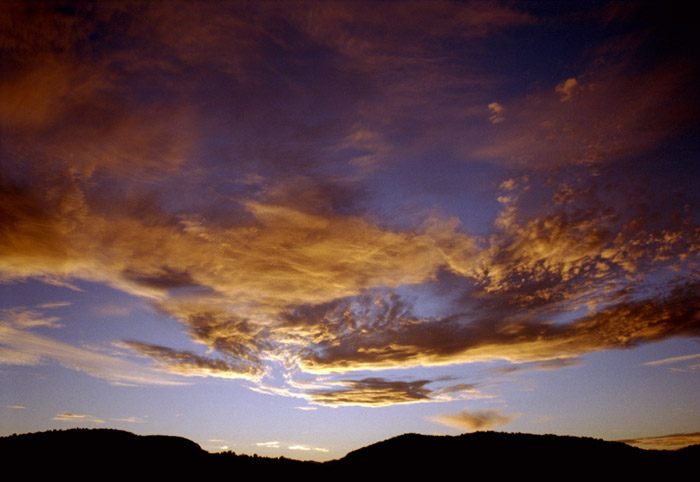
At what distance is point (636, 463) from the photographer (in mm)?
48781

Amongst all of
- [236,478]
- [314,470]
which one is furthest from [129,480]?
[314,470]

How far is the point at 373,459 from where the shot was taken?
5475 cm

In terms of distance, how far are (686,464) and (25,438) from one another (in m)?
82.2

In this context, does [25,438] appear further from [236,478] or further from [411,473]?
[411,473]

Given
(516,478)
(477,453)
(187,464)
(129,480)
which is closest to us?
(129,480)

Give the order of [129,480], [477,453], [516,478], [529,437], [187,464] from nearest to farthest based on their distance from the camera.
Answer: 1. [129,480]
2. [516,478]
3. [187,464]
4. [477,453]
5. [529,437]

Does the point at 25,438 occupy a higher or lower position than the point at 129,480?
higher

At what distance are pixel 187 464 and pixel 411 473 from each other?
27.7 m

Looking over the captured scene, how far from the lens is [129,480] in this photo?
40.7 meters

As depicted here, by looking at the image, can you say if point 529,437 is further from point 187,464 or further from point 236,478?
point 187,464

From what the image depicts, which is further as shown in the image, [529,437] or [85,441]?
[529,437]

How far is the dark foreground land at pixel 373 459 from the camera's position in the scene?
144ft

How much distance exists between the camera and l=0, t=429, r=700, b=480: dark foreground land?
43891mm

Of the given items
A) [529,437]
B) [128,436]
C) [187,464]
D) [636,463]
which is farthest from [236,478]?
[636,463]
